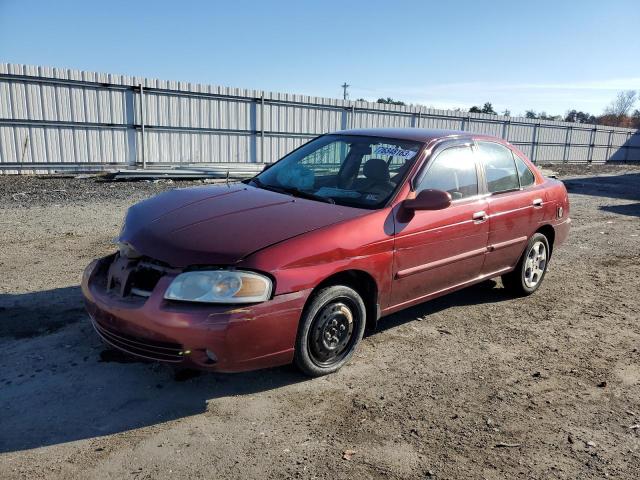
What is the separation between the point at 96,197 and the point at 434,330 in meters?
8.46

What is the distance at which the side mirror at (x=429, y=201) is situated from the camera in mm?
3777

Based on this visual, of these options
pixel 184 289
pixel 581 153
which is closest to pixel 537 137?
pixel 581 153

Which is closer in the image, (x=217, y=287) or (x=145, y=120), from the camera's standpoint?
(x=217, y=287)

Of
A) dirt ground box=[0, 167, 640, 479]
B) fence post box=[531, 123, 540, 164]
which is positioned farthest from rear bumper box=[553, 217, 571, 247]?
fence post box=[531, 123, 540, 164]

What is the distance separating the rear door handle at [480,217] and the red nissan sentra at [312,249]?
2 centimetres

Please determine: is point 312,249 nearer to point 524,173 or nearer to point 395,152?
point 395,152

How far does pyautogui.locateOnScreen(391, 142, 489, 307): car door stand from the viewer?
392 cm

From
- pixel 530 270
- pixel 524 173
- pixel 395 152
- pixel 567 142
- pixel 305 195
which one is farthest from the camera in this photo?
pixel 567 142

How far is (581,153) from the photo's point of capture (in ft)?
107

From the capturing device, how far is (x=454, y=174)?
4.50 meters

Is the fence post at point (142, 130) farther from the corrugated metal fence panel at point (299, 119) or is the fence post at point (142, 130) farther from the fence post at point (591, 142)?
the fence post at point (591, 142)

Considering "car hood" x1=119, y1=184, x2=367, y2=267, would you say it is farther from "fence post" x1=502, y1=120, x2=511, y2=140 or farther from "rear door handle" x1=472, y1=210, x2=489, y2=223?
"fence post" x1=502, y1=120, x2=511, y2=140

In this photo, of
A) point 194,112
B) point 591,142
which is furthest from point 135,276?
point 591,142

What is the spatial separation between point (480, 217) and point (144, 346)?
3.03 m
